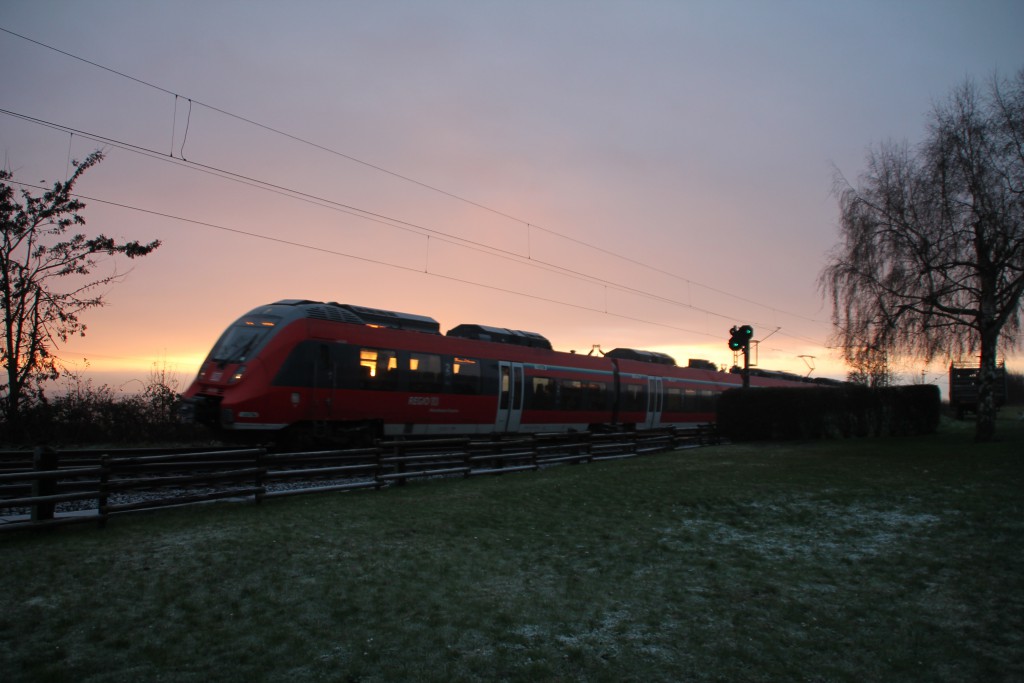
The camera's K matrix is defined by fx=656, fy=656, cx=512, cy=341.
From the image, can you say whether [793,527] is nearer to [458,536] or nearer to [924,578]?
[924,578]

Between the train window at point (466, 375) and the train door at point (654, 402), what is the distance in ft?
38.3

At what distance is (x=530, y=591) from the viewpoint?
7.40 meters

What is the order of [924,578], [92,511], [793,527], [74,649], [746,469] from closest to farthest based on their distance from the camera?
[74,649]
[924,578]
[92,511]
[793,527]
[746,469]

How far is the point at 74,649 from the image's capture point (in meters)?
5.43

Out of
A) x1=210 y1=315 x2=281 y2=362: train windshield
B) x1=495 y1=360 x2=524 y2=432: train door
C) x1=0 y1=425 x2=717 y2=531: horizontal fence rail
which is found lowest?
x1=0 y1=425 x2=717 y2=531: horizontal fence rail

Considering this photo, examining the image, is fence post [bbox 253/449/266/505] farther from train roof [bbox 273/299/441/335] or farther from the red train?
train roof [bbox 273/299/441/335]

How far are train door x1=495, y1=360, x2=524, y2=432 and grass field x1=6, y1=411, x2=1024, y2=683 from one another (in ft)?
34.1

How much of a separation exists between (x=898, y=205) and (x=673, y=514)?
47.6ft

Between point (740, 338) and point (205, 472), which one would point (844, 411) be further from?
point (205, 472)

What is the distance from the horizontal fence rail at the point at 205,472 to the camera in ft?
28.4

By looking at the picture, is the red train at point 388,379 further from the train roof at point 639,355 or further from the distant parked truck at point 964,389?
the distant parked truck at point 964,389

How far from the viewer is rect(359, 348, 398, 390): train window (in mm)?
17734

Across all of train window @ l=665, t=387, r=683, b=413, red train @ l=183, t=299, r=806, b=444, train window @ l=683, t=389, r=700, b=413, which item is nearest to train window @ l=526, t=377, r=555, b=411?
red train @ l=183, t=299, r=806, b=444

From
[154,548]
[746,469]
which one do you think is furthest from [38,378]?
[746,469]
